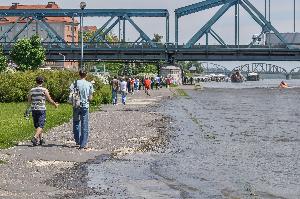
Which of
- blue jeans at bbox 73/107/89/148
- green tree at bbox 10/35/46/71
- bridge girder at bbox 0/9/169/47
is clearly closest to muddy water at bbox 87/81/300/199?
blue jeans at bbox 73/107/89/148

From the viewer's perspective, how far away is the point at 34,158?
1650 cm

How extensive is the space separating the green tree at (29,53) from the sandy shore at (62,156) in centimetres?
9946

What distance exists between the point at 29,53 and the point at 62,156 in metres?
112

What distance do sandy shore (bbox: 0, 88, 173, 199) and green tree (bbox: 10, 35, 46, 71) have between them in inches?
3916

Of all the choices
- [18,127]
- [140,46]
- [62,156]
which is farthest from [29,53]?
[62,156]

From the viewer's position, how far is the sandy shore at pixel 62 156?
12203 millimetres

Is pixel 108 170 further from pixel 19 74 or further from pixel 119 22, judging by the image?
pixel 119 22

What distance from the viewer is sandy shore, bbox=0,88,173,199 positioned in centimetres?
1220

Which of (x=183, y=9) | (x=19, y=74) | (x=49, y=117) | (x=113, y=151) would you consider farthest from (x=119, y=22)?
(x=113, y=151)

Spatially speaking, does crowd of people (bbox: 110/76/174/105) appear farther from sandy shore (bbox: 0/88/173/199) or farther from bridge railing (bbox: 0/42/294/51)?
sandy shore (bbox: 0/88/173/199)

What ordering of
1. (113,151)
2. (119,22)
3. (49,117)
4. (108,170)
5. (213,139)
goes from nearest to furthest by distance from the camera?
(108,170) < (113,151) < (213,139) < (49,117) < (119,22)

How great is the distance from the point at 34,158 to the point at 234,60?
4869 inches

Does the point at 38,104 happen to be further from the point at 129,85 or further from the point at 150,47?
the point at 150,47

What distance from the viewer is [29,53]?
128 meters
